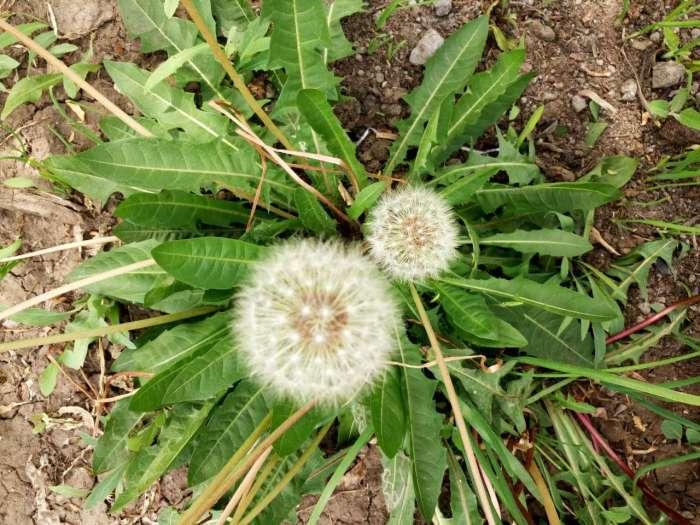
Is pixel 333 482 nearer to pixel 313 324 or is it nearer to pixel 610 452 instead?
pixel 313 324

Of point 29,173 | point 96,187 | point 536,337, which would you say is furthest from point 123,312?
point 536,337

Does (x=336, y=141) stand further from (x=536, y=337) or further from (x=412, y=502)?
(x=412, y=502)

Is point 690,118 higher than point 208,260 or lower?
lower

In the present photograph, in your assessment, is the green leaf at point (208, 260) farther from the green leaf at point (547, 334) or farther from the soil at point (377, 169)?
the green leaf at point (547, 334)

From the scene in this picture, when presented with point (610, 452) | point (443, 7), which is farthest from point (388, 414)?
point (443, 7)

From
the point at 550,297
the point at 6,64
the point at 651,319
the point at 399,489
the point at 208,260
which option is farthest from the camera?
the point at 6,64

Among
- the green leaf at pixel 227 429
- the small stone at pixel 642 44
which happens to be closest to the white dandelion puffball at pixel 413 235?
the green leaf at pixel 227 429
